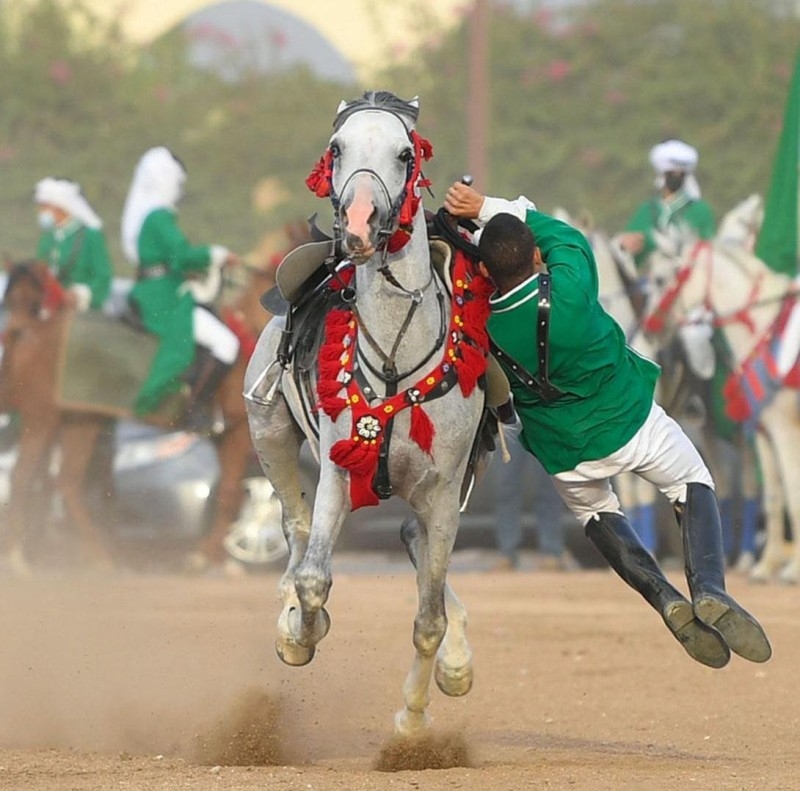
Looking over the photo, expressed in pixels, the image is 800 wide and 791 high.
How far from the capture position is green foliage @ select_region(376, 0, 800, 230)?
104 feet

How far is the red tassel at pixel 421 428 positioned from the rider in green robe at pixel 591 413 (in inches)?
17.5

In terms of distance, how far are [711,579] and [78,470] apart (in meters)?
9.82

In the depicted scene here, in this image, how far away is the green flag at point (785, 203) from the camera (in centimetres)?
1505

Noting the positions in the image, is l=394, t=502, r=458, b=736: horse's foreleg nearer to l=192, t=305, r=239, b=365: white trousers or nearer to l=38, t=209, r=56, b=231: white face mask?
l=192, t=305, r=239, b=365: white trousers

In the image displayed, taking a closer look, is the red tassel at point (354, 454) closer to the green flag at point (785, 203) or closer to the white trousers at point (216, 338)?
the green flag at point (785, 203)

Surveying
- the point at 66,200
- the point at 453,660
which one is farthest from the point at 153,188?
the point at 453,660

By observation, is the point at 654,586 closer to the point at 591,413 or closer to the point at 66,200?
the point at 591,413

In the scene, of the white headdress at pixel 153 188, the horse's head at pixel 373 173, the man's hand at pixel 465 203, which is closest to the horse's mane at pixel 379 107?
the horse's head at pixel 373 173

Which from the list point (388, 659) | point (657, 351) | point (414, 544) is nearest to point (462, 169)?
point (657, 351)

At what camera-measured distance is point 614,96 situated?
32500mm

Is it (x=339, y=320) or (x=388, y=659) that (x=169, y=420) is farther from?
(x=339, y=320)

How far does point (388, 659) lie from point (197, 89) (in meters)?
22.9

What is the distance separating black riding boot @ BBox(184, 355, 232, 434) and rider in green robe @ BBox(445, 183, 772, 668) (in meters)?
8.71

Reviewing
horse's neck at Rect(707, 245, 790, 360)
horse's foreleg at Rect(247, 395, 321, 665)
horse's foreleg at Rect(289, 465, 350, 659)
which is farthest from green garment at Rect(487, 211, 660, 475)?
horse's neck at Rect(707, 245, 790, 360)
